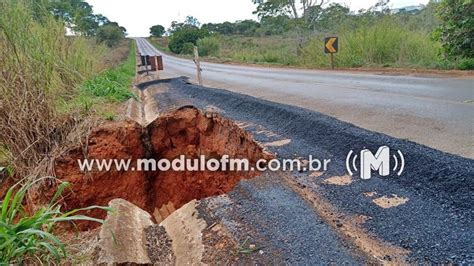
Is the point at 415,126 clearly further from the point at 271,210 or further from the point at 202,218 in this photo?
the point at 202,218

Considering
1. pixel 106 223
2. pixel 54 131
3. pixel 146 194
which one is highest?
pixel 54 131

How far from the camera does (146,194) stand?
5.12 meters

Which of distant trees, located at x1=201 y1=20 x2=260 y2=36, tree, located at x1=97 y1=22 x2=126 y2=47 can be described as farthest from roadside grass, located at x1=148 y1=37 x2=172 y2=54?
tree, located at x1=97 y1=22 x2=126 y2=47

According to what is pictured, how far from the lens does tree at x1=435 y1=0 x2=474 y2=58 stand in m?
10.9

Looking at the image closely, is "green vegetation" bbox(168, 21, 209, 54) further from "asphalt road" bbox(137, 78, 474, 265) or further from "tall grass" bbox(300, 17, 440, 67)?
"asphalt road" bbox(137, 78, 474, 265)

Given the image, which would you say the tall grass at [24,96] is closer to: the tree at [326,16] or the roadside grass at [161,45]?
the tree at [326,16]

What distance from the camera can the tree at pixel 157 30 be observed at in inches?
3784

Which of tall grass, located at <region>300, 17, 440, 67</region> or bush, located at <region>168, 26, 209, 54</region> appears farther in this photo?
bush, located at <region>168, 26, 209, 54</region>

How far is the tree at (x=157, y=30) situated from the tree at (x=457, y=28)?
299ft

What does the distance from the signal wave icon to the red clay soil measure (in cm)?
95

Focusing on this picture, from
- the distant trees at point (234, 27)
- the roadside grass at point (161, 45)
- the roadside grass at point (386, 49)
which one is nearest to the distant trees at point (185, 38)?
the roadside grass at point (161, 45)

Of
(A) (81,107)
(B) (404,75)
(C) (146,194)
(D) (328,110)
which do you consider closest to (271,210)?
(C) (146,194)

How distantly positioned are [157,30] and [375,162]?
98.9 m

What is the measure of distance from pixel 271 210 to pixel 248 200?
30 cm
